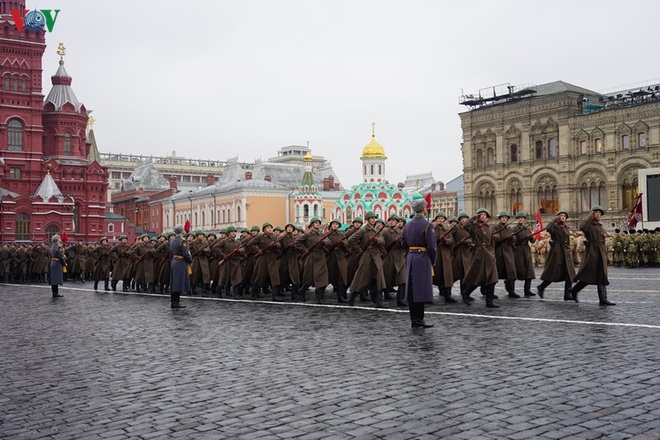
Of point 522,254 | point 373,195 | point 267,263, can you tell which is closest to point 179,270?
point 267,263

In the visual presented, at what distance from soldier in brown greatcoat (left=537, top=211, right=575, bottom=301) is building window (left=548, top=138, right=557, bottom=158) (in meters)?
41.7

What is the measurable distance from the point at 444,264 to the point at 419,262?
4107 mm

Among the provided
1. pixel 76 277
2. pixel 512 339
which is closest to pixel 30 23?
pixel 76 277

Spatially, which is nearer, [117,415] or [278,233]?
[117,415]

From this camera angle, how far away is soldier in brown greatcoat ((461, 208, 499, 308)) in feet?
42.1

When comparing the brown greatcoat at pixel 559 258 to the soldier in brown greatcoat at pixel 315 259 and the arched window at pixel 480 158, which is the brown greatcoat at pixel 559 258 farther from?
the arched window at pixel 480 158

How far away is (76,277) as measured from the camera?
96.6ft

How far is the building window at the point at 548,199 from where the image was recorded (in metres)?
53.7

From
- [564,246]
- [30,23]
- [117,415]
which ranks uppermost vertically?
[30,23]

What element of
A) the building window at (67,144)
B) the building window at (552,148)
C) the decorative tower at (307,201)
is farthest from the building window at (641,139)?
the building window at (67,144)

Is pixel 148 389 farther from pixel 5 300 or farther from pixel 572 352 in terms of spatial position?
pixel 5 300

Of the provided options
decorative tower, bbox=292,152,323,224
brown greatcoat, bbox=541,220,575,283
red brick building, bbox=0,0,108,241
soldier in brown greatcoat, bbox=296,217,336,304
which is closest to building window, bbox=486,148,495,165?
decorative tower, bbox=292,152,323,224

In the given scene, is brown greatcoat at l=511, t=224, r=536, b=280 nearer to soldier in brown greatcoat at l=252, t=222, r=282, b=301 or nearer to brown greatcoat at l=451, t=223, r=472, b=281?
brown greatcoat at l=451, t=223, r=472, b=281

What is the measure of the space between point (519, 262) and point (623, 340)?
660 centimetres
